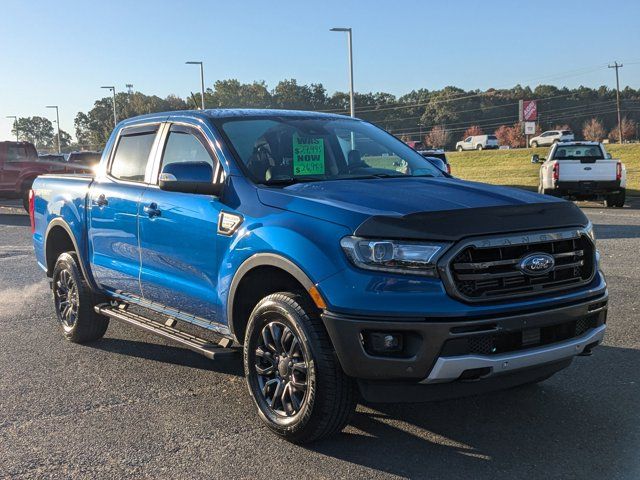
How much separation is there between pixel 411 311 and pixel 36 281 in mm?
7207

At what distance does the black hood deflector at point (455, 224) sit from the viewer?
3320mm

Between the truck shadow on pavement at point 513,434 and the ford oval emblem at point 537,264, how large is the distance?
96 cm

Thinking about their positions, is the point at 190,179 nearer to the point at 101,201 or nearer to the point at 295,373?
the point at 295,373

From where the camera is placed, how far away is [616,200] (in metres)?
18.5

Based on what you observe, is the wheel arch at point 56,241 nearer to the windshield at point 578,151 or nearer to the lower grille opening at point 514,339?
the lower grille opening at point 514,339

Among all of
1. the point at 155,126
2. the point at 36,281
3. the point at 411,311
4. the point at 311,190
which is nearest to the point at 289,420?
the point at 411,311

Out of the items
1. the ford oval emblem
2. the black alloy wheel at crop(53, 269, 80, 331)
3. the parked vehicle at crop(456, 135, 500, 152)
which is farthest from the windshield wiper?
the parked vehicle at crop(456, 135, 500, 152)

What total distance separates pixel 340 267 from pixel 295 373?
741 millimetres

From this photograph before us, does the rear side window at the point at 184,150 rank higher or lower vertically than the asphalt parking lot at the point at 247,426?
higher

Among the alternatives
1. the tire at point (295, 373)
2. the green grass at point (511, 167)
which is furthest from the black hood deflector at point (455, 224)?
the green grass at point (511, 167)

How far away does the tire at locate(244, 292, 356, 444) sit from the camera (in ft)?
11.5

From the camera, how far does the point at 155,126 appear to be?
5.26 metres

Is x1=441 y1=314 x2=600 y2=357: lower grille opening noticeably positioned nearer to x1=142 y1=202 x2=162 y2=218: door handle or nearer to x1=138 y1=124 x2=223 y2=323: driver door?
x1=138 y1=124 x2=223 y2=323: driver door

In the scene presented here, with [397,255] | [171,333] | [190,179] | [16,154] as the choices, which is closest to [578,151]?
[16,154]
